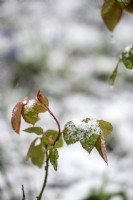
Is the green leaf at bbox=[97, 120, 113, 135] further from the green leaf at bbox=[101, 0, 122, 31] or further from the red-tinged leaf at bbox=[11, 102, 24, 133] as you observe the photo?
the green leaf at bbox=[101, 0, 122, 31]

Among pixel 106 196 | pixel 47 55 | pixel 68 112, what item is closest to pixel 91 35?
pixel 47 55

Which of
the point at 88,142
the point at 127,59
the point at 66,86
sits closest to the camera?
the point at 88,142

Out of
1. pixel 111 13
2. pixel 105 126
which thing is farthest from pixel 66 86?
pixel 105 126

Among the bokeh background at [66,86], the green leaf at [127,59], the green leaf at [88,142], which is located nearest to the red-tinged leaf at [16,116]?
the green leaf at [88,142]

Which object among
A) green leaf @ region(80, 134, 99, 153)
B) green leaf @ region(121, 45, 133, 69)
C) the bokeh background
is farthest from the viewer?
the bokeh background

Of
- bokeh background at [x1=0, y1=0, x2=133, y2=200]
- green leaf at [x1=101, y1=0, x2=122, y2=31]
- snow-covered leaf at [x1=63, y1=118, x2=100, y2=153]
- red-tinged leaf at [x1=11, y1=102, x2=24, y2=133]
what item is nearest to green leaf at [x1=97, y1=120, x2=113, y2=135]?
snow-covered leaf at [x1=63, y1=118, x2=100, y2=153]

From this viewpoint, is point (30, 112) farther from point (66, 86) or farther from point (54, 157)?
point (66, 86)
